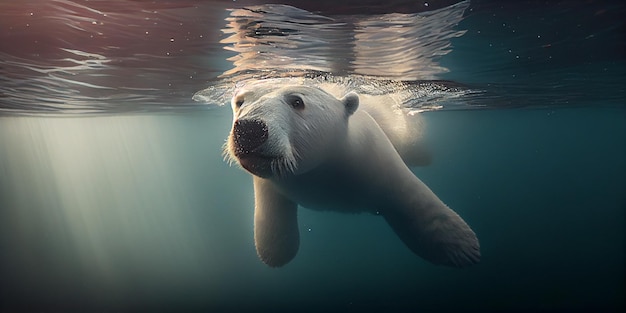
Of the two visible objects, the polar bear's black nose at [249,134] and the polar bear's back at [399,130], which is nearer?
the polar bear's black nose at [249,134]

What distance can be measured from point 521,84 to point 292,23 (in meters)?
9.32

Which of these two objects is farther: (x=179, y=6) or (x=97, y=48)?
(x=97, y=48)

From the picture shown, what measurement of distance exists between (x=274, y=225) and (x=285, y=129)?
2677 mm

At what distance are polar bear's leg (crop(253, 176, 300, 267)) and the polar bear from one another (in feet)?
0.05

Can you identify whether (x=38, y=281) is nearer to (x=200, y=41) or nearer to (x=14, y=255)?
(x=14, y=255)

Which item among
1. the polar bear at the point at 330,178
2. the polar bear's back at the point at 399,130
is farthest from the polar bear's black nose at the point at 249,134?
the polar bear's back at the point at 399,130

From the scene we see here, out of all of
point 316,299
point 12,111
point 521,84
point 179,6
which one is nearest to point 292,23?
point 179,6

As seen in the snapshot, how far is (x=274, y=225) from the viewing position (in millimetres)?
7102

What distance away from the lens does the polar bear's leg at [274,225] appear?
696 centimetres

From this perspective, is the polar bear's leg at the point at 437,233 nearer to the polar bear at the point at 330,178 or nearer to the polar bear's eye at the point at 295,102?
the polar bear at the point at 330,178

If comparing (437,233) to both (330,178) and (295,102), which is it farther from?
(295,102)

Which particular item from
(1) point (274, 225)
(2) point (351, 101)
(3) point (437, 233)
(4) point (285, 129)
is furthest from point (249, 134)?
(3) point (437, 233)

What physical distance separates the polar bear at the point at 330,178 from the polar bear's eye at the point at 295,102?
12mm

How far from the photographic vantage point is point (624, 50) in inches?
375
